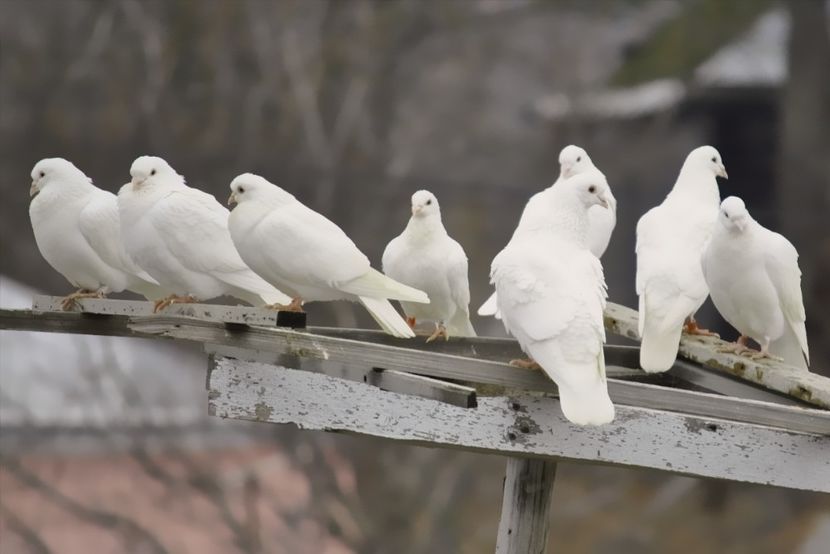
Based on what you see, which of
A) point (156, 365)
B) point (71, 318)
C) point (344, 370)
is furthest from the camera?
point (156, 365)

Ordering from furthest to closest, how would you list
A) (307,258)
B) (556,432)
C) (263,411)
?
1. (307,258)
2. (263,411)
3. (556,432)

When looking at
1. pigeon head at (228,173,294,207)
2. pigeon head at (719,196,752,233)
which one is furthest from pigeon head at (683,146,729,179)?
pigeon head at (228,173,294,207)

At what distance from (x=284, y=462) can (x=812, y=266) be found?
453 centimetres

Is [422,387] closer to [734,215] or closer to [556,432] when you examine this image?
[556,432]

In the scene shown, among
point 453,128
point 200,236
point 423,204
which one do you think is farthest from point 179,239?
point 453,128

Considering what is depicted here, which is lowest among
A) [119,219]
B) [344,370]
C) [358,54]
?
[344,370]

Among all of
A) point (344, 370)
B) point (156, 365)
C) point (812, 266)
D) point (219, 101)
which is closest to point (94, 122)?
point (219, 101)

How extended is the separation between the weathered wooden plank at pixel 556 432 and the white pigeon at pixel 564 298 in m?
0.14

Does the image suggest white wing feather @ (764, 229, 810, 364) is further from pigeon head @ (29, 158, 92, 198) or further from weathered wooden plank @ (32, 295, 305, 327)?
pigeon head @ (29, 158, 92, 198)

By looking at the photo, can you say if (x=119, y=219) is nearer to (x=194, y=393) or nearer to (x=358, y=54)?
(x=194, y=393)

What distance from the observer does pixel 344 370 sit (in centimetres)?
297

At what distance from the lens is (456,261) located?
4.27 m

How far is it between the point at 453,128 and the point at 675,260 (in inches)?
216

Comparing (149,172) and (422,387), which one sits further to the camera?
(149,172)
